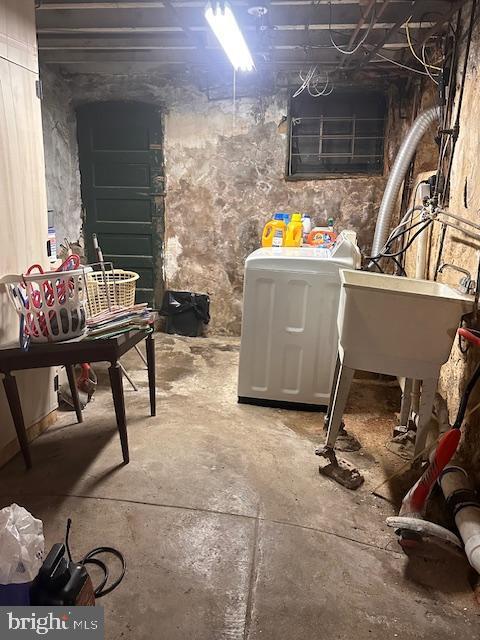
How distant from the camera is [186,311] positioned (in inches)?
197

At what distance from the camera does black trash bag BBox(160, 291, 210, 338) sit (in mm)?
4980

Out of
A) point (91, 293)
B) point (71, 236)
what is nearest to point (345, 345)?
point (91, 293)

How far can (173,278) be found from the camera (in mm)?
5031

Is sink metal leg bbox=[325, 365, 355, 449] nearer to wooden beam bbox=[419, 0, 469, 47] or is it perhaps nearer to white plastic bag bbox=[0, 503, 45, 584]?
white plastic bag bbox=[0, 503, 45, 584]

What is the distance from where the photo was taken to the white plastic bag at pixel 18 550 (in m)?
1.25

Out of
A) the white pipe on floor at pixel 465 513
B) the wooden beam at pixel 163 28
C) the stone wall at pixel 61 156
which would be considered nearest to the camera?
the white pipe on floor at pixel 465 513

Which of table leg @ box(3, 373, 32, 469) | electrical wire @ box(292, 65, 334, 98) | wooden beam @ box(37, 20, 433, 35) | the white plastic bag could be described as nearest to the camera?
the white plastic bag

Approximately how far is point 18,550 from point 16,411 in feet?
3.65

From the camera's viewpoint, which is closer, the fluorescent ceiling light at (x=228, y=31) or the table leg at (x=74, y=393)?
the fluorescent ceiling light at (x=228, y=31)

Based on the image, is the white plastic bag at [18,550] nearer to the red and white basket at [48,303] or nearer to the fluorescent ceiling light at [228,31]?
the red and white basket at [48,303]

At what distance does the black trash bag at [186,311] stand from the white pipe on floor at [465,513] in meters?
3.26

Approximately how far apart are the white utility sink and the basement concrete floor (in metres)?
0.69

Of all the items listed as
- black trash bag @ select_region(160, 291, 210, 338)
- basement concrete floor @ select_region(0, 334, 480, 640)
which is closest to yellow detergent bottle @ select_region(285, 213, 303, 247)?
black trash bag @ select_region(160, 291, 210, 338)
